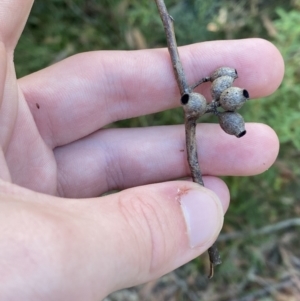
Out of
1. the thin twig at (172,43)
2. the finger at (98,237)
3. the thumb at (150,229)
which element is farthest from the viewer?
the thin twig at (172,43)

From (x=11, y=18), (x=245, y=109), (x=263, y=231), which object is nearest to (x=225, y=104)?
(x=11, y=18)

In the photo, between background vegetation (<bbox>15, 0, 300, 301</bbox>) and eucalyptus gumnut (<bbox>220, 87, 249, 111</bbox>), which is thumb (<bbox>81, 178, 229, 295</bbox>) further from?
background vegetation (<bbox>15, 0, 300, 301</bbox>)

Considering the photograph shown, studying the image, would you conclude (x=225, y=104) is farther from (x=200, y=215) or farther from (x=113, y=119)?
(x=113, y=119)

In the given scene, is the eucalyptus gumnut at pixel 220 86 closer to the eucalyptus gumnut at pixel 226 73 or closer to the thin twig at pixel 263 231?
the eucalyptus gumnut at pixel 226 73

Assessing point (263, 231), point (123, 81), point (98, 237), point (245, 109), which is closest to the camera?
point (98, 237)

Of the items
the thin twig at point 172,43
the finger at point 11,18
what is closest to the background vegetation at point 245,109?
the thin twig at point 172,43

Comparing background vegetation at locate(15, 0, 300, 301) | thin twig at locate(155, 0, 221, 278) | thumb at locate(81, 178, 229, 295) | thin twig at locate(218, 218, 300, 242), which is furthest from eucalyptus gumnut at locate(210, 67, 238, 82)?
thin twig at locate(218, 218, 300, 242)

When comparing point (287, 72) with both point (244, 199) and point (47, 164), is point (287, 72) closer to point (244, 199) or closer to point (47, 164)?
point (244, 199)
